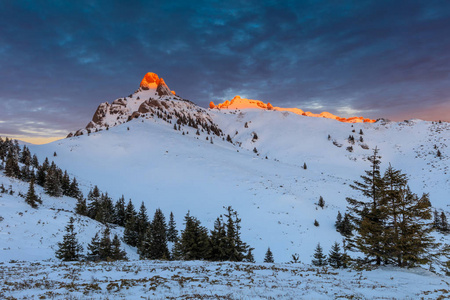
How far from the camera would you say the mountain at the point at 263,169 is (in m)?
44.9

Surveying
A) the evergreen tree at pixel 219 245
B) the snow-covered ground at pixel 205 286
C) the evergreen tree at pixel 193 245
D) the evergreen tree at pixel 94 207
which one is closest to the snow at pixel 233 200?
the snow-covered ground at pixel 205 286

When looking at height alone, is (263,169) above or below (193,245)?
above

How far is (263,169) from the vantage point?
7794 centimetres

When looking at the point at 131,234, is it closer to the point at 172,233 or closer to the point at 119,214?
the point at 172,233

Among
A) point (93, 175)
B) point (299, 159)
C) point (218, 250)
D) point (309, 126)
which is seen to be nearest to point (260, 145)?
point (299, 159)

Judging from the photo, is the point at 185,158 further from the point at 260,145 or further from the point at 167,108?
the point at 167,108

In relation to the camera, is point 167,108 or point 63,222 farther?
point 167,108

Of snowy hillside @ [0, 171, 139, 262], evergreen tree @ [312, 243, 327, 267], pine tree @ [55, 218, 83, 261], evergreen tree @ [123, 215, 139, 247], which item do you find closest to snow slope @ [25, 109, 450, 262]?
evergreen tree @ [312, 243, 327, 267]

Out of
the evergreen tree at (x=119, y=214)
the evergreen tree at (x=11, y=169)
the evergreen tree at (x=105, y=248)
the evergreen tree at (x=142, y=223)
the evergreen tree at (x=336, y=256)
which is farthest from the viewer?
the evergreen tree at (x=119, y=214)

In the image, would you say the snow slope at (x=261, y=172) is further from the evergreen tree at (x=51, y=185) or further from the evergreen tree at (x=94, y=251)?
the evergreen tree at (x=94, y=251)

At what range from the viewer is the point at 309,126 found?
15525 centimetres

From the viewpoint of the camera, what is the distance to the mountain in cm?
4491

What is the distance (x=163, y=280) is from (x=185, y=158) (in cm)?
6969

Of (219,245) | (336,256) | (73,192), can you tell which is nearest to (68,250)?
(219,245)
